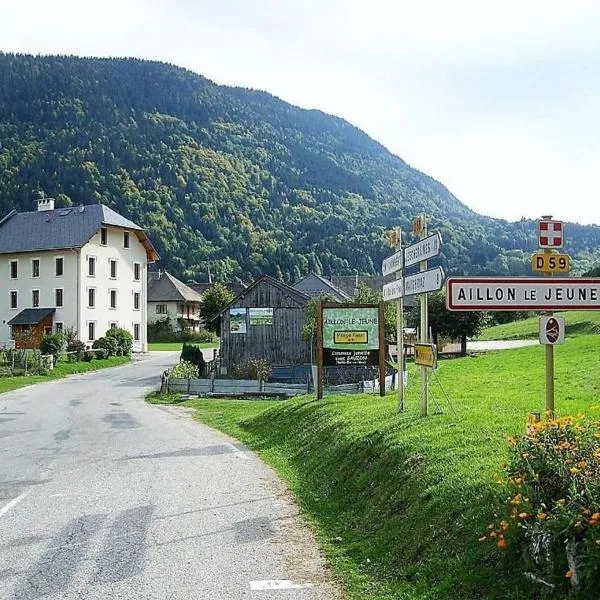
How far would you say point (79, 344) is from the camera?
55406 mm

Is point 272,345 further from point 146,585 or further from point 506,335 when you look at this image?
point 146,585

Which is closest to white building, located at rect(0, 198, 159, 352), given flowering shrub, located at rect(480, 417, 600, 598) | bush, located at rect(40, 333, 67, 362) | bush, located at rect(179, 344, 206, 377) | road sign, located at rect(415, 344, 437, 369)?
bush, located at rect(40, 333, 67, 362)

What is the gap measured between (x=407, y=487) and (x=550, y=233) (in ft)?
10.2

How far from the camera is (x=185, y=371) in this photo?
1515 inches

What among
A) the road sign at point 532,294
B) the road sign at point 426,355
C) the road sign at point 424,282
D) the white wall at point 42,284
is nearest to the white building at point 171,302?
the white wall at point 42,284

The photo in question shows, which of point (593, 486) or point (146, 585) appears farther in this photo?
point (146, 585)

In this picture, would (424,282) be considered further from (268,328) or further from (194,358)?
(194,358)

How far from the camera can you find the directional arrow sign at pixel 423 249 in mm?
12273

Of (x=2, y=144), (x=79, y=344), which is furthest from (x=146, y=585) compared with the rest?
(x=2, y=144)

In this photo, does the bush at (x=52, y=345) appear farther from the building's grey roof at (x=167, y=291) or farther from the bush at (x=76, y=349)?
the building's grey roof at (x=167, y=291)

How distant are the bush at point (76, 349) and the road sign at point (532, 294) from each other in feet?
153

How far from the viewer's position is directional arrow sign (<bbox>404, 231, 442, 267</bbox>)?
12273mm

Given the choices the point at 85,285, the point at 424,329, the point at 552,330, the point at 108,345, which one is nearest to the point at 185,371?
the point at 108,345

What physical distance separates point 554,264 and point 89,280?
58051 millimetres
